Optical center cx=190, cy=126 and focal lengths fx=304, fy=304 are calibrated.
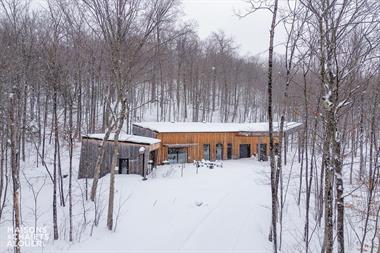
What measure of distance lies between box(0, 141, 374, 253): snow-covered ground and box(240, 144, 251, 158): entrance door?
10.1 metres

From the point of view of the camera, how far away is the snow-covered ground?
9.86 m

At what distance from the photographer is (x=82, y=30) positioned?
13125mm

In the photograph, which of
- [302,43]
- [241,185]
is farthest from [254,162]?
[302,43]

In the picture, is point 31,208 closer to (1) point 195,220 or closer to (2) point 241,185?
(1) point 195,220

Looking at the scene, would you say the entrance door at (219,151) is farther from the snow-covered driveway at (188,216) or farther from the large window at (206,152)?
the snow-covered driveway at (188,216)

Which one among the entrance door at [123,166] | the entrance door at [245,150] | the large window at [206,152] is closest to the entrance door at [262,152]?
the entrance door at [245,150]

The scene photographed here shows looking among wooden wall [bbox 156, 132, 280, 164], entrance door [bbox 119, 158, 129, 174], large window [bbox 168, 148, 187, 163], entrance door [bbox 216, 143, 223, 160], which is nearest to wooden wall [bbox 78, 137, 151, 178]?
→ entrance door [bbox 119, 158, 129, 174]

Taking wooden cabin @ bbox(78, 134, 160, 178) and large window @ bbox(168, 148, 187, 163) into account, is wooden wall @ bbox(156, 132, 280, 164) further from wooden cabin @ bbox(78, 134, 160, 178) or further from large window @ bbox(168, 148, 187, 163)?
wooden cabin @ bbox(78, 134, 160, 178)

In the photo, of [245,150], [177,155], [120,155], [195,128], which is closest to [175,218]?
[120,155]

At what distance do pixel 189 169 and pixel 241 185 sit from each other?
5.04m

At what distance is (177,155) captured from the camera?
24.3 metres

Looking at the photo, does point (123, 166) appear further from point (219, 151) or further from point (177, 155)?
point (219, 151)

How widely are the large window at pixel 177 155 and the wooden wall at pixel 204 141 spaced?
37 cm

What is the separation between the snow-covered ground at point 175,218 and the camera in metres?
9.86
